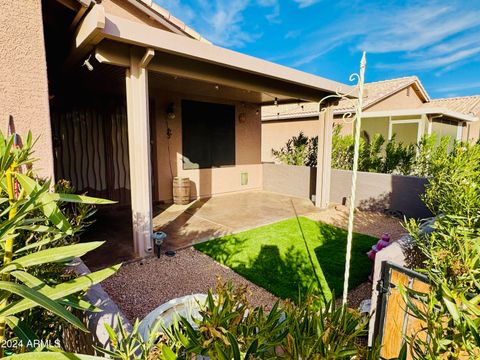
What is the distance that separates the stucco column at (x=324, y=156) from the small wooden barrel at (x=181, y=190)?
3.95 m

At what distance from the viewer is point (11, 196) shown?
3.50 ft

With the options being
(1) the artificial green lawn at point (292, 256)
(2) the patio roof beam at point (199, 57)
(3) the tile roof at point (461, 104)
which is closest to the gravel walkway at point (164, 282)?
(1) the artificial green lawn at point (292, 256)

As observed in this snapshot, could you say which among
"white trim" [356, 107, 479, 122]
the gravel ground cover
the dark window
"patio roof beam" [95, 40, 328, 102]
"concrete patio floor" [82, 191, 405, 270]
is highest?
"white trim" [356, 107, 479, 122]

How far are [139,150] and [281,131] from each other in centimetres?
1370

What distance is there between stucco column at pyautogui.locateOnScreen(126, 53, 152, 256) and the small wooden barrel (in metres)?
3.58

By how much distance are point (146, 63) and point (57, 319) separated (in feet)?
11.7

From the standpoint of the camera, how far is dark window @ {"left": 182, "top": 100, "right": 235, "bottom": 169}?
8758 mm

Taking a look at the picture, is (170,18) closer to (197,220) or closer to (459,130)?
(197,220)

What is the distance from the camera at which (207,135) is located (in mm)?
9273

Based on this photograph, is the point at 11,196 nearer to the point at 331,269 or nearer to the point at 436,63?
the point at 331,269

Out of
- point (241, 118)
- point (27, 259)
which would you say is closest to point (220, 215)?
point (241, 118)

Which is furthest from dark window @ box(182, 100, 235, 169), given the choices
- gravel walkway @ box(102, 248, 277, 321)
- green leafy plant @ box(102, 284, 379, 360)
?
green leafy plant @ box(102, 284, 379, 360)

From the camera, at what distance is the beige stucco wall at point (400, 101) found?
49.7 feet

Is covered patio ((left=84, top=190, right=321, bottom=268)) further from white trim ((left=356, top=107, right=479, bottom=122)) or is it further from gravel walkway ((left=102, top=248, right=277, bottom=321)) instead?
white trim ((left=356, top=107, right=479, bottom=122))
